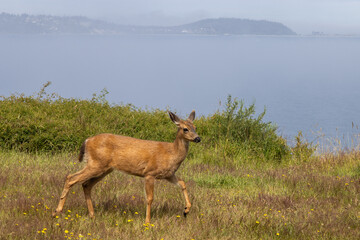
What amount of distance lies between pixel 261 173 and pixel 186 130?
4.67 metres

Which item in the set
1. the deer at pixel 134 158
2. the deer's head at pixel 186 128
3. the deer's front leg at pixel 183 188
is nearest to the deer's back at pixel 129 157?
the deer at pixel 134 158

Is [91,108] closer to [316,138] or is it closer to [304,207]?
[316,138]

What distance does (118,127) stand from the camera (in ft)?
52.5

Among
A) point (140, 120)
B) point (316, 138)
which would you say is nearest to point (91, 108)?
point (140, 120)

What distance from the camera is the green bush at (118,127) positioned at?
14.3 metres

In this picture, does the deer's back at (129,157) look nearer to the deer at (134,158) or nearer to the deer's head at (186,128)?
the deer at (134,158)

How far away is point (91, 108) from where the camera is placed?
17391 millimetres

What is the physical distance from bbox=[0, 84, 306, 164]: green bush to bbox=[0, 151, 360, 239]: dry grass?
1461 millimetres

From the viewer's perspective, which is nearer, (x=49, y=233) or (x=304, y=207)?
(x=49, y=233)

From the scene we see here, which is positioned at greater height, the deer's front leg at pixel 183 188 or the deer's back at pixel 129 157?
the deer's back at pixel 129 157

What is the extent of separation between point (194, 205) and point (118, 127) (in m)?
7.16

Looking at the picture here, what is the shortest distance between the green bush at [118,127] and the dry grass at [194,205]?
4.79 feet

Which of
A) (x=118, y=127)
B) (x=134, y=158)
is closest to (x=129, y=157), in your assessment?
(x=134, y=158)

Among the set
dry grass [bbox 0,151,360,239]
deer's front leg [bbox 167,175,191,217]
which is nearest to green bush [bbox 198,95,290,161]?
dry grass [bbox 0,151,360,239]
